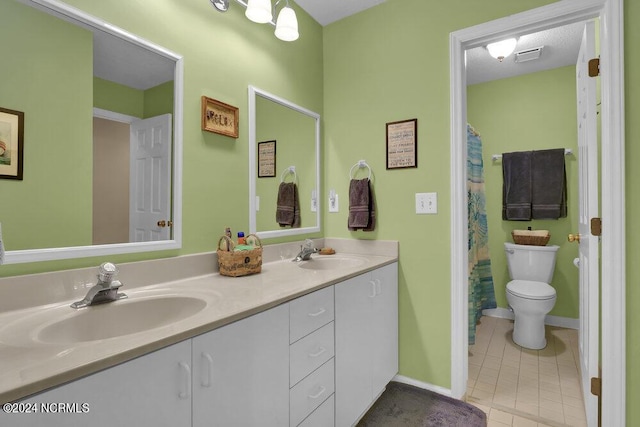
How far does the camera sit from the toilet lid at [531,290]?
240 centimetres

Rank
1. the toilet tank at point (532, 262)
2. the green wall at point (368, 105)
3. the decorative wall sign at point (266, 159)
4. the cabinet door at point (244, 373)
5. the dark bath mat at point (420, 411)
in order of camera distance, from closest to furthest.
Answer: the cabinet door at point (244, 373) → the green wall at point (368, 105) → the dark bath mat at point (420, 411) → the decorative wall sign at point (266, 159) → the toilet tank at point (532, 262)

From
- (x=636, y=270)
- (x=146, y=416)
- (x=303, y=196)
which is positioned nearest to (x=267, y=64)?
(x=303, y=196)

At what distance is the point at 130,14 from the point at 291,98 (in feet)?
3.17

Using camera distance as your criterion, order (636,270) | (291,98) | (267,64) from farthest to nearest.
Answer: (291,98), (267,64), (636,270)

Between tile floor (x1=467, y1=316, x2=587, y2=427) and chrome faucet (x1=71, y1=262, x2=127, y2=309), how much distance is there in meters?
1.86

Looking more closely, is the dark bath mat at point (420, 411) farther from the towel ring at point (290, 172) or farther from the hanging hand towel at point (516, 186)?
the hanging hand towel at point (516, 186)

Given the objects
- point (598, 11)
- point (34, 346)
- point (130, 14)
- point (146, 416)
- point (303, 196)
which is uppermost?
point (598, 11)

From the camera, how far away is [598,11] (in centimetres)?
147

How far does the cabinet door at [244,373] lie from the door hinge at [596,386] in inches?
56.0

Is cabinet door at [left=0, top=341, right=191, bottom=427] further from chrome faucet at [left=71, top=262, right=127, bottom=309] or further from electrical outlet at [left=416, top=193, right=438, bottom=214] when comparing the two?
electrical outlet at [left=416, top=193, right=438, bottom=214]

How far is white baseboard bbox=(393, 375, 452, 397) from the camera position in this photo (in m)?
1.84

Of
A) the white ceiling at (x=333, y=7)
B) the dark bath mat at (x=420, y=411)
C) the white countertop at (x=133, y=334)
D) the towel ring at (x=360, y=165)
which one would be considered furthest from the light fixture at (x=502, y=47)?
the dark bath mat at (x=420, y=411)

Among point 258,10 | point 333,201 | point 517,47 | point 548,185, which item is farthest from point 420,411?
point 517,47

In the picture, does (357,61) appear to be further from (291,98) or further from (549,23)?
(549,23)
